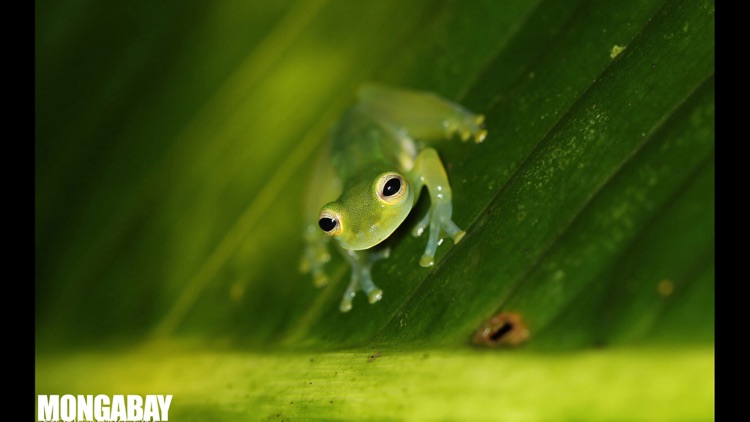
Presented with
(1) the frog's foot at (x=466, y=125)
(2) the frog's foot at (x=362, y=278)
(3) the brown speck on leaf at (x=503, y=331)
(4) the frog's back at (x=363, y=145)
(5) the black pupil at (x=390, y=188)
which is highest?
(4) the frog's back at (x=363, y=145)

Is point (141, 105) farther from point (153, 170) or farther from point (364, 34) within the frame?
point (364, 34)

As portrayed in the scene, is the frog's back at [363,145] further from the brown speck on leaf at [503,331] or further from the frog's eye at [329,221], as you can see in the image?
the brown speck on leaf at [503,331]

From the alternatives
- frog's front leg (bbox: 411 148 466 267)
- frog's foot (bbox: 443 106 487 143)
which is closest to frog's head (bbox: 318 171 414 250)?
frog's front leg (bbox: 411 148 466 267)

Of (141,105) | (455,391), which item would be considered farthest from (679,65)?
(141,105)

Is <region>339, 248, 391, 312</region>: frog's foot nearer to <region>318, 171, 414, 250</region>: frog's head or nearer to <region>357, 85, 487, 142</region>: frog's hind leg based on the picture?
<region>318, 171, 414, 250</region>: frog's head

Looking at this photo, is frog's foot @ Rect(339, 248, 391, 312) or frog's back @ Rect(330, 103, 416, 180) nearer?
frog's foot @ Rect(339, 248, 391, 312)

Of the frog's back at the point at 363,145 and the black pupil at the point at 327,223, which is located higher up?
the frog's back at the point at 363,145

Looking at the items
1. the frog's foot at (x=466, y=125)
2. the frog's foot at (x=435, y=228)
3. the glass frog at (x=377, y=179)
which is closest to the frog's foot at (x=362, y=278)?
the glass frog at (x=377, y=179)
